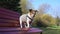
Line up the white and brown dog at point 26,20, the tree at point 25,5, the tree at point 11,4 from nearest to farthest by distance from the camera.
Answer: the white and brown dog at point 26,20, the tree at point 11,4, the tree at point 25,5

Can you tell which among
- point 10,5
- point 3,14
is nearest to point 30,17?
point 3,14

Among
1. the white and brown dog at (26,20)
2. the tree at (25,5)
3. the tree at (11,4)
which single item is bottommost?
the white and brown dog at (26,20)

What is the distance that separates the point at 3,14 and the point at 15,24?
28 cm

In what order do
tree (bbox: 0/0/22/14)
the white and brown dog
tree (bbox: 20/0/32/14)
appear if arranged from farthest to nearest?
tree (bbox: 20/0/32/14)
tree (bbox: 0/0/22/14)
the white and brown dog

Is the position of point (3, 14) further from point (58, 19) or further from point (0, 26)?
point (58, 19)

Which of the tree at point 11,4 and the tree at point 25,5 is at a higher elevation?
the tree at point 25,5

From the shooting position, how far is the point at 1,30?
2602 mm

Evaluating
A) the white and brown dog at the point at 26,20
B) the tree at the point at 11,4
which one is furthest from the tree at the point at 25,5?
the white and brown dog at the point at 26,20

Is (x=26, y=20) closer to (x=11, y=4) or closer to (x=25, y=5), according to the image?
(x=11, y=4)

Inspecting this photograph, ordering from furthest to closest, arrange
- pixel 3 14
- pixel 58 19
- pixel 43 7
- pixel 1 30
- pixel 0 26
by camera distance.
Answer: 1. pixel 43 7
2. pixel 58 19
3. pixel 3 14
4. pixel 0 26
5. pixel 1 30

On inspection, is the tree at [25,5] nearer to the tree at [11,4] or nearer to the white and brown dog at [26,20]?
the tree at [11,4]

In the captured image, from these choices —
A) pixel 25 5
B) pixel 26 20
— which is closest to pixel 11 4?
pixel 25 5

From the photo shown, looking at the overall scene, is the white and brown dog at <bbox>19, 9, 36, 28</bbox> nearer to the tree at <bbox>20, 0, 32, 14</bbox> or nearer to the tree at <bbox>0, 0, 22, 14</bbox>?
the tree at <bbox>0, 0, 22, 14</bbox>

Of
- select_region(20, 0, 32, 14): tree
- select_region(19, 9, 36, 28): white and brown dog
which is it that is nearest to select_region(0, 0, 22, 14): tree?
select_region(20, 0, 32, 14): tree
